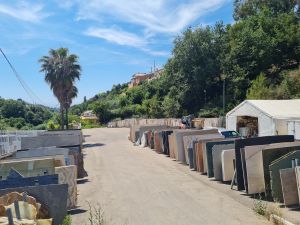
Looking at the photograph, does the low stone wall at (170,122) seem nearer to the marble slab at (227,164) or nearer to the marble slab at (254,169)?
the marble slab at (227,164)

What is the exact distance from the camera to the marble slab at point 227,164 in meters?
15.0

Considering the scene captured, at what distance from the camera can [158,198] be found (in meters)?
13.1

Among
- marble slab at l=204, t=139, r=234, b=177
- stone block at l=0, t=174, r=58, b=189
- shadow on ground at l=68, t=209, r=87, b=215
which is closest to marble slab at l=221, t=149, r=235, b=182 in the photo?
marble slab at l=204, t=139, r=234, b=177

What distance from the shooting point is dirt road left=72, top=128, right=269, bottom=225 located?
10453 mm

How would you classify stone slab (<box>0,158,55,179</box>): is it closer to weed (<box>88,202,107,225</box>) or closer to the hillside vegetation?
weed (<box>88,202,107,225</box>)

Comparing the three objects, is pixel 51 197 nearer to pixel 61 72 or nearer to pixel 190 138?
pixel 190 138

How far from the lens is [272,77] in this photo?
167 ft

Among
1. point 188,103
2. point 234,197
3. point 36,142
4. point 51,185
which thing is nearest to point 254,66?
point 188,103

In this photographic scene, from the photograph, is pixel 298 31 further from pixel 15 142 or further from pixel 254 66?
pixel 15 142

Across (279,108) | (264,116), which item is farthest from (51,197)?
(279,108)

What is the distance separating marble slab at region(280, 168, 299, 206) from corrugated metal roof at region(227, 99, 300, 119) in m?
13.1

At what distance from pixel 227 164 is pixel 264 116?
1058cm

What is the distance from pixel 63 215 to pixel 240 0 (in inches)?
2526

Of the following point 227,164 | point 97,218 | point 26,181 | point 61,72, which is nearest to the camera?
point 97,218
